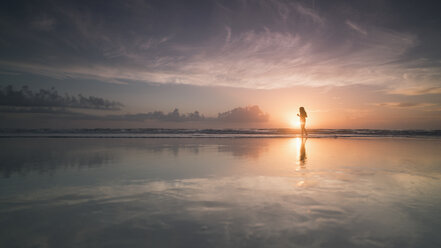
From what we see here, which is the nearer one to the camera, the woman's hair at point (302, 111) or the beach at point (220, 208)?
the beach at point (220, 208)

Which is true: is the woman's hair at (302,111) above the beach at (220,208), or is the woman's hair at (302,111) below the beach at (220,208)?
above

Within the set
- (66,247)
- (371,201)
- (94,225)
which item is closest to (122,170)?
(94,225)

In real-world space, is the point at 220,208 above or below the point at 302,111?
below

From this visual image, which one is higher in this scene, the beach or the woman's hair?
the woman's hair

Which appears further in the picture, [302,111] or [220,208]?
[302,111]

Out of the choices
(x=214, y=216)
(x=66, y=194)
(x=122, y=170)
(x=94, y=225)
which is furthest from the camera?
(x=122, y=170)

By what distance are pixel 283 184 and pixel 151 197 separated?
3.26 m

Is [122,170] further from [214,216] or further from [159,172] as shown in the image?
[214,216]

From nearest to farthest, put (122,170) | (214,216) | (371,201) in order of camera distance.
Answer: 1. (214,216)
2. (371,201)
3. (122,170)

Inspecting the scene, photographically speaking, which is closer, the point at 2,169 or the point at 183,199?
the point at 183,199

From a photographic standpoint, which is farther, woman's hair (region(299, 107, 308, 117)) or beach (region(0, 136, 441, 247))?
woman's hair (region(299, 107, 308, 117))

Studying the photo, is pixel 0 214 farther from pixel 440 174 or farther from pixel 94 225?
pixel 440 174

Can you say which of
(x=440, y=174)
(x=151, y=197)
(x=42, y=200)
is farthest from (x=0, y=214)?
(x=440, y=174)

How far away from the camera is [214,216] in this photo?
3.92 meters
